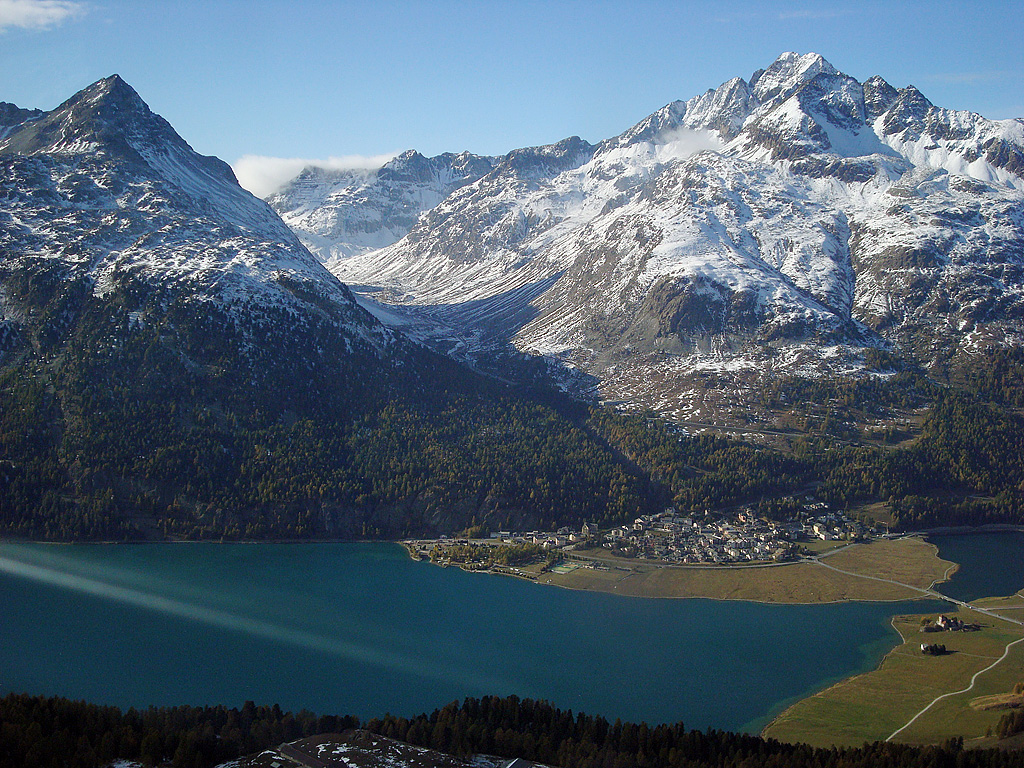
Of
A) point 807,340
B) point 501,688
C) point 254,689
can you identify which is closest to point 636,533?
point 501,688

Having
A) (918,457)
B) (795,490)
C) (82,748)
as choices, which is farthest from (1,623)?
(918,457)

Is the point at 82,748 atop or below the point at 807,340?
below

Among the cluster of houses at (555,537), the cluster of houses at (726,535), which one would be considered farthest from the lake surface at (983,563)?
the cluster of houses at (555,537)

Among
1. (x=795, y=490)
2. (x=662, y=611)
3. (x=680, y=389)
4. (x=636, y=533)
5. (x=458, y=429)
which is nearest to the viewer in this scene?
(x=662, y=611)

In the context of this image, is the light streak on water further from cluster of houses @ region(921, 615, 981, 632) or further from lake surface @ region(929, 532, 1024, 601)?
lake surface @ region(929, 532, 1024, 601)

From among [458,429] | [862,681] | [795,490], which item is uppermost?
[458,429]

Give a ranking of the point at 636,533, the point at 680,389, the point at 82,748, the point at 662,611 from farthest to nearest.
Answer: the point at 680,389
the point at 636,533
the point at 662,611
the point at 82,748

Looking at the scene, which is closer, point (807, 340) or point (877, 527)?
point (877, 527)

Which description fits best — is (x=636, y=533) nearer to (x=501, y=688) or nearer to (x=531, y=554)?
(x=531, y=554)
